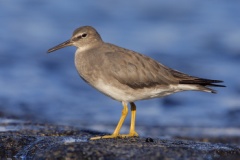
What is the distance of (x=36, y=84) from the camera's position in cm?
1820

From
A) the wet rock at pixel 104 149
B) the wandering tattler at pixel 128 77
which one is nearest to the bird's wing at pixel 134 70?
the wandering tattler at pixel 128 77

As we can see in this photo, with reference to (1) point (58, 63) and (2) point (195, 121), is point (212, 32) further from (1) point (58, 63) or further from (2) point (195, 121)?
(2) point (195, 121)

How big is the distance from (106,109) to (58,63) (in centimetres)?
500

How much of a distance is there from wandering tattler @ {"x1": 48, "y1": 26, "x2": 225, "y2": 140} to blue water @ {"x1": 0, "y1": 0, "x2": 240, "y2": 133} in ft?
14.1

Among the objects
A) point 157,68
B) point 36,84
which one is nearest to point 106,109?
point 36,84

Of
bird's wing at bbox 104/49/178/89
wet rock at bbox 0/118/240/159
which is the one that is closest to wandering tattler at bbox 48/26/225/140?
bird's wing at bbox 104/49/178/89

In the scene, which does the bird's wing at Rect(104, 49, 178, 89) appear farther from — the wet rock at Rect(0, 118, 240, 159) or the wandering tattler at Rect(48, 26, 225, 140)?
the wet rock at Rect(0, 118, 240, 159)

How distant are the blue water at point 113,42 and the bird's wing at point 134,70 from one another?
4432 mm

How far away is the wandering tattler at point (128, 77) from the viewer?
9820 millimetres

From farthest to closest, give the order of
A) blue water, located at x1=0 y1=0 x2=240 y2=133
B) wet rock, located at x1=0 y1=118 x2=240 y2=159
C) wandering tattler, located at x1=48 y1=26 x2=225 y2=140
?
blue water, located at x1=0 y1=0 x2=240 y2=133 < wandering tattler, located at x1=48 y1=26 x2=225 y2=140 < wet rock, located at x1=0 y1=118 x2=240 y2=159

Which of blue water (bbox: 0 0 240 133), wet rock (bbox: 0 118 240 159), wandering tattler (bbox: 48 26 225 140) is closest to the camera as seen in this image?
wet rock (bbox: 0 118 240 159)

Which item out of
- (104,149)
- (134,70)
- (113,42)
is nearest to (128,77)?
(134,70)

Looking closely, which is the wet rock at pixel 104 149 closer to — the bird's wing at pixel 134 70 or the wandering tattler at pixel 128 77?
the wandering tattler at pixel 128 77

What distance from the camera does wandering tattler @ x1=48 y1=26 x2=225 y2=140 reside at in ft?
32.2
